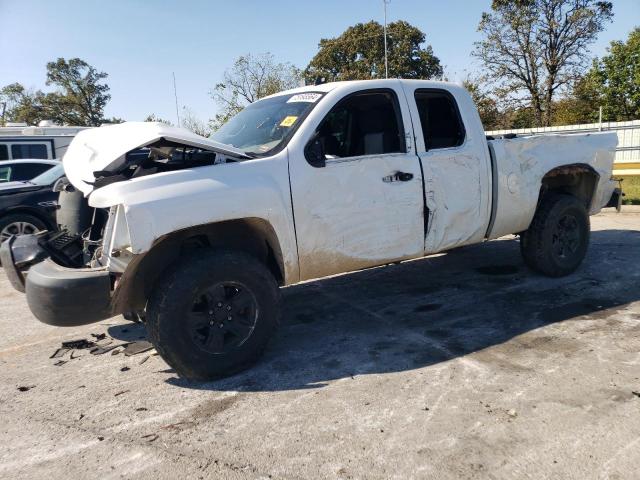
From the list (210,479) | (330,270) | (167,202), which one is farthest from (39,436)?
(330,270)

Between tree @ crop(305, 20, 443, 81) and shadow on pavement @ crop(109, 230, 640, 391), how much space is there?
32597 millimetres

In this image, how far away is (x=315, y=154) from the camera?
405cm

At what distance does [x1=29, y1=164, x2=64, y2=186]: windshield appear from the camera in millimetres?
8977

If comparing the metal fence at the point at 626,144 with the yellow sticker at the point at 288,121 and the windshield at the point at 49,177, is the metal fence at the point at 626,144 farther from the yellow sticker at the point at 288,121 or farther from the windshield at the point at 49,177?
the yellow sticker at the point at 288,121

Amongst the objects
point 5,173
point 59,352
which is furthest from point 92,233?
point 5,173

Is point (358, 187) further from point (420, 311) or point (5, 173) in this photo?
point (5, 173)

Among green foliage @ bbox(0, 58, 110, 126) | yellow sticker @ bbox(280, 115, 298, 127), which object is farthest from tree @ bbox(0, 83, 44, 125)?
yellow sticker @ bbox(280, 115, 298, 127)

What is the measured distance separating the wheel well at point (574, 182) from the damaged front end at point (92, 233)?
367 cm

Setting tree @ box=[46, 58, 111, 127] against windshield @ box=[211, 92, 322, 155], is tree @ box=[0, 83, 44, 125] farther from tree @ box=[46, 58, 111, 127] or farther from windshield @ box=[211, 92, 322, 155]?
windshield @ box=[211, 92, 322, 155]

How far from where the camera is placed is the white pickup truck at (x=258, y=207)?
348 centimetres

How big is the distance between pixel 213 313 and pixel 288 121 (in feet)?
5.49

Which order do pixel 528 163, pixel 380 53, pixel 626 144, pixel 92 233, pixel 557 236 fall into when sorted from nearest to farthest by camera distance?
1. pixel 92 233
2. pixel 528 163
3. pixel 557 236
4. pixel 626 144
5. pixel 380 53

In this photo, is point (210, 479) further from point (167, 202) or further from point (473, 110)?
point (473, 110)

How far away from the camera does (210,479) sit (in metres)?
2.64
